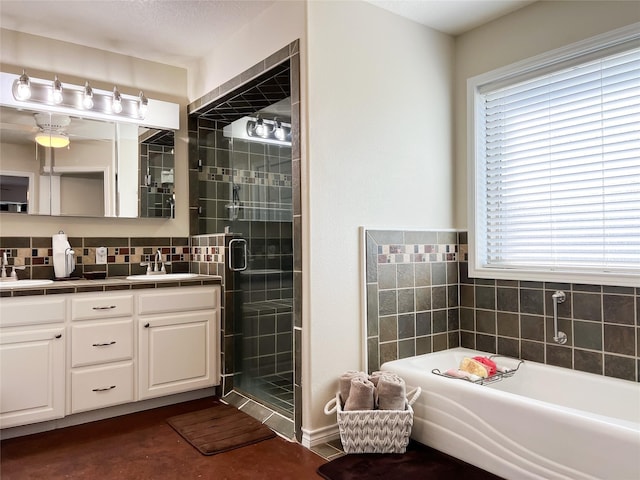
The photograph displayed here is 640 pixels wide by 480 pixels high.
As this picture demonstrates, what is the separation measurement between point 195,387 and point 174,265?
102cm

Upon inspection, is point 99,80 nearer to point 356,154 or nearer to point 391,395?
point 356,154

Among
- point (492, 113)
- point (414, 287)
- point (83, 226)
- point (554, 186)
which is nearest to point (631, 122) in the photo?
point (554, 186)

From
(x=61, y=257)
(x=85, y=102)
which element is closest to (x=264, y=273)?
(x=61, y=257)

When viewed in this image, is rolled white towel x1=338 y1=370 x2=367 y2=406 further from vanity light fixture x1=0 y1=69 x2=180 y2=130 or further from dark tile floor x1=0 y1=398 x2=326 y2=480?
vanity light fixture x1=0 y1=69 x2=180 y2=130

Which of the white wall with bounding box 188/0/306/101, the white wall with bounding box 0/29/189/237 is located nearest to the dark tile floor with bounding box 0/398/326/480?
the white wall with bounding box 0/29/189/237

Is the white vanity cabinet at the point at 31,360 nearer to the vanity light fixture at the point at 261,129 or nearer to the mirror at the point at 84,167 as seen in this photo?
the mirror at the point at 84,167

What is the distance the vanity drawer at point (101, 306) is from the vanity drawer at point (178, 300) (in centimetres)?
9

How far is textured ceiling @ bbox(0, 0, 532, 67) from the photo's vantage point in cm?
288

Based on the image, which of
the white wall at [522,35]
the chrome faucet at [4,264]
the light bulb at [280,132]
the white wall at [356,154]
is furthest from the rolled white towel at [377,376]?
the chrome faucet at [4,264]

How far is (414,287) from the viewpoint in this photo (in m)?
3.06

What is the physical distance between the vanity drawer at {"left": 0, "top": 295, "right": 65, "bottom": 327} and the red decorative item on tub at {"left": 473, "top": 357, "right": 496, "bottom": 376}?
2.49 m

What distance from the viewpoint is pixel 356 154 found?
281cm

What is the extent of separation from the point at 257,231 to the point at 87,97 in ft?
4.93

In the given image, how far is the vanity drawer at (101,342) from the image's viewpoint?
2.84m
